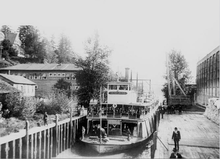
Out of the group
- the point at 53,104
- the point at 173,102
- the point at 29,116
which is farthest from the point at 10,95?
the point at 173,102

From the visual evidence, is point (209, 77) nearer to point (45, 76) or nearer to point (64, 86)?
point (64, 86)

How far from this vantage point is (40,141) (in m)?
10.2

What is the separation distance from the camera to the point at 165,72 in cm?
1451

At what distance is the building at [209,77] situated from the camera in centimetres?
1706

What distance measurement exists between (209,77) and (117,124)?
9723mm

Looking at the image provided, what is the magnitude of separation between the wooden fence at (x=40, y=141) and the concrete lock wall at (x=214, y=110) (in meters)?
10.1

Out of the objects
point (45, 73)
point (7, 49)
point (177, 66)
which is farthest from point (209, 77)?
point (7, 49)

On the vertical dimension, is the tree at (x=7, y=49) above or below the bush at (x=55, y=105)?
above

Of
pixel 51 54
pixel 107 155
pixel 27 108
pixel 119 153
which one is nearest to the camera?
pixel 107 155

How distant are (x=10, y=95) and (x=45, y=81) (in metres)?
10.5

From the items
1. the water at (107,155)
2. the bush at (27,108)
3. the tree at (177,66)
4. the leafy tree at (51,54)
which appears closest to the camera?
the water at (107,155)

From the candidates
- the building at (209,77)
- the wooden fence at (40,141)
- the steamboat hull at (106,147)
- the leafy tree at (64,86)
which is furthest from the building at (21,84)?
the building at (209,77)

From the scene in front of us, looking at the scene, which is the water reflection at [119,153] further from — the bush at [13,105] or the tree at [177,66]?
the tree at [177,66]

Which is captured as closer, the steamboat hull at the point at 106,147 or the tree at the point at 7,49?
the steamboat hull at the point at 106,147
